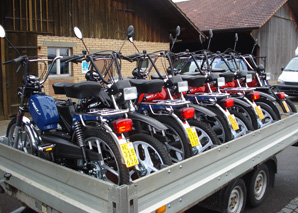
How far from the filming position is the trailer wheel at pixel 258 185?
13.5 ft

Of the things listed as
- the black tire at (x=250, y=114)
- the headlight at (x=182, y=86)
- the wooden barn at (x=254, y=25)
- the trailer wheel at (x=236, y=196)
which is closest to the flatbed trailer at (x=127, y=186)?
the trailer wheel at (x=236, y=196)

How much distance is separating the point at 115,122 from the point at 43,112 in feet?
3.65

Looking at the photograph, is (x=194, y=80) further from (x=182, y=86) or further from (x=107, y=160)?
(x=107, y=160)

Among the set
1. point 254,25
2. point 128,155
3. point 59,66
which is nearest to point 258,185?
point 128,155

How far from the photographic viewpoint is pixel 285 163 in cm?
632

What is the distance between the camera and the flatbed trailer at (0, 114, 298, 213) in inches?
87.8

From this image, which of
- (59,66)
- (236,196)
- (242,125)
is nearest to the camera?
(236,196)

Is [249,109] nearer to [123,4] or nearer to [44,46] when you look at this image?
[44,46]

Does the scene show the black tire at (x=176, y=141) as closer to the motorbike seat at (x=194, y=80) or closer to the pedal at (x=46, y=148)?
the motorbike seat at (x=194, y=80)

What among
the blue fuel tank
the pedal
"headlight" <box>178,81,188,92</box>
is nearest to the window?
the blue fuel tank

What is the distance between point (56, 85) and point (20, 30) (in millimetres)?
6015

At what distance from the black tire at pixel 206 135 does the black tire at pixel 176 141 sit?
0.96 ft

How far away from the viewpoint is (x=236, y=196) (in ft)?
12.7

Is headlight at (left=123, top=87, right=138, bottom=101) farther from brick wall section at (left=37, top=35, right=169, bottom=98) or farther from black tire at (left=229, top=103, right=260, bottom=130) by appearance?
brick wall section at (left=37, top=35, right=169, bottom=98)
